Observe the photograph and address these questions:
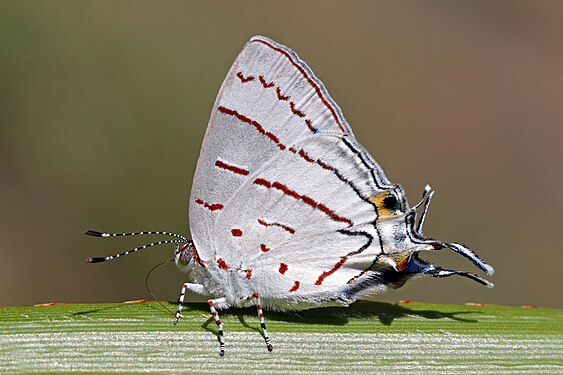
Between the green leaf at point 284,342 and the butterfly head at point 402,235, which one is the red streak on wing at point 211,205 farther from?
the butterfly head at point 402,235

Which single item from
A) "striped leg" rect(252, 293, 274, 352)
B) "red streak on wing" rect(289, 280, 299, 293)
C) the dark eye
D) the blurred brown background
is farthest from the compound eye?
the blurred brown background

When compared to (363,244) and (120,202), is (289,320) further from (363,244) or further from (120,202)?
(120,202)

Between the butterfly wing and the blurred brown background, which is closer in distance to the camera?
the butterfly wing

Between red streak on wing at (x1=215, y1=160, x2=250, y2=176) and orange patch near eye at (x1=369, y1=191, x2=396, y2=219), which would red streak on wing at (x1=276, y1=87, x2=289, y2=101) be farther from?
orange patch near eye at (x1=369, y1=191, x2=396, y2=219)

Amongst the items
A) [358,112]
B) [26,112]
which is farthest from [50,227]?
[358,112]

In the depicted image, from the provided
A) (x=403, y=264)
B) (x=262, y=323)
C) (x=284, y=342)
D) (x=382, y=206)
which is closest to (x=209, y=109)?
Result: (x=382, y=206)

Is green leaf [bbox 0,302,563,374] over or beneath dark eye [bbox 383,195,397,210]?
beneath
